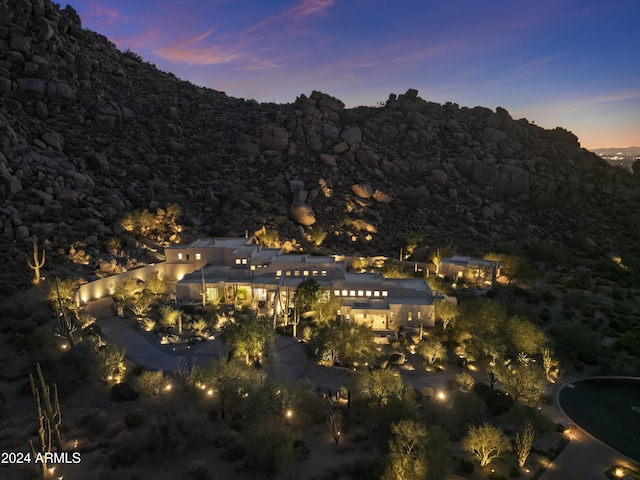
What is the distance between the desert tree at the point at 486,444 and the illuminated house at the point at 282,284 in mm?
18065

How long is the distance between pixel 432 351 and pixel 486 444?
40.0ft

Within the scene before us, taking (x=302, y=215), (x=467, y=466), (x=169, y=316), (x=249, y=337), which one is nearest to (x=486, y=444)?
(x=467, y=466)

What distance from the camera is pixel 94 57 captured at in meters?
90.4

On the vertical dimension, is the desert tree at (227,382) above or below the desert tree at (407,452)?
above

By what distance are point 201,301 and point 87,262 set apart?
14533 mm

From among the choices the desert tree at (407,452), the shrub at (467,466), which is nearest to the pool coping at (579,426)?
the shrub at (467,466)

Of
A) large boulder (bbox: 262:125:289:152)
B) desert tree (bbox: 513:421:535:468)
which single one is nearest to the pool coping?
desert tree (bbox: 513:421:535:468)

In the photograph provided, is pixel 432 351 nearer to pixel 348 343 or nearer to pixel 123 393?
pixel 348 343

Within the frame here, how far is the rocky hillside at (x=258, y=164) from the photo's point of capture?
60.1m

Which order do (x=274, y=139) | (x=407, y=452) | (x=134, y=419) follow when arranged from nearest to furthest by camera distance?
(x=407, y=452) < (x=134, y=419) < (x=274, y=139)

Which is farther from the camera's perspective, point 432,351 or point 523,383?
point 432,351

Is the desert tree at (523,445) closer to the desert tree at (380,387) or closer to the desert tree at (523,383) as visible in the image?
the desert tree at (523,383)

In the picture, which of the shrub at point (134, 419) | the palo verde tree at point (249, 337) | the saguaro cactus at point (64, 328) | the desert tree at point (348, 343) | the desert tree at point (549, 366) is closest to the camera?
the shrub at point (134, 419)

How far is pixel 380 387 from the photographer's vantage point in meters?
30.1
